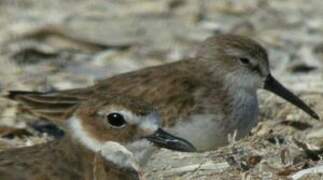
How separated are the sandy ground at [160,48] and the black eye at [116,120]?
96cm

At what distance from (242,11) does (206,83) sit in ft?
14.3

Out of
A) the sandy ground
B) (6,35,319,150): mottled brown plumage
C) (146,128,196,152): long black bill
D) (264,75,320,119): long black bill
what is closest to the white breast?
(6,35,319,150): mottled brown plumage

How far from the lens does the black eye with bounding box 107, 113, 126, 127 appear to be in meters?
8.00

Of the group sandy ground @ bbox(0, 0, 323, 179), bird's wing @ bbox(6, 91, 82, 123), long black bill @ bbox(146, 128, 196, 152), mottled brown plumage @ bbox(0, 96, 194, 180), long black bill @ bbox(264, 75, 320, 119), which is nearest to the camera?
mottled brown plumage @ bbox(0, 96, 194, 180)

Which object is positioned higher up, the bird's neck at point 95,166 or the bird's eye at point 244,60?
the bird's eye at point 244,60

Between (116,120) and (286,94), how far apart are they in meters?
3.00

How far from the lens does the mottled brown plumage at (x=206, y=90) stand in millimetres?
→ 9875

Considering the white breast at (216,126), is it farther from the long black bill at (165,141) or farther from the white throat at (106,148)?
the white throat at (106,148)

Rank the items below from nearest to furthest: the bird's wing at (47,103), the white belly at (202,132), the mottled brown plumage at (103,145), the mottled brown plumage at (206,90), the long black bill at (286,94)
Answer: the mottled brown plumage at (103,145) < the white belly at (202,132) < the mottled brown plumage at (206,90) < the bird's wing at (47,103) < the long black bill at (286,94)

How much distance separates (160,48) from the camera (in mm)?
13453

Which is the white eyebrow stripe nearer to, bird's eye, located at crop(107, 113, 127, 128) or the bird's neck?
the bird's neck

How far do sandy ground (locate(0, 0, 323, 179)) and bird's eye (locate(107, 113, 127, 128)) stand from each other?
3.15ft

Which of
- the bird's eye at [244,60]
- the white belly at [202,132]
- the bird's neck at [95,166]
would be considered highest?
the bird's eye at [244,60]

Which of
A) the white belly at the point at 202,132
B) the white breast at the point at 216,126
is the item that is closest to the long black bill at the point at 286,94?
the white breast at the point at 216,126
